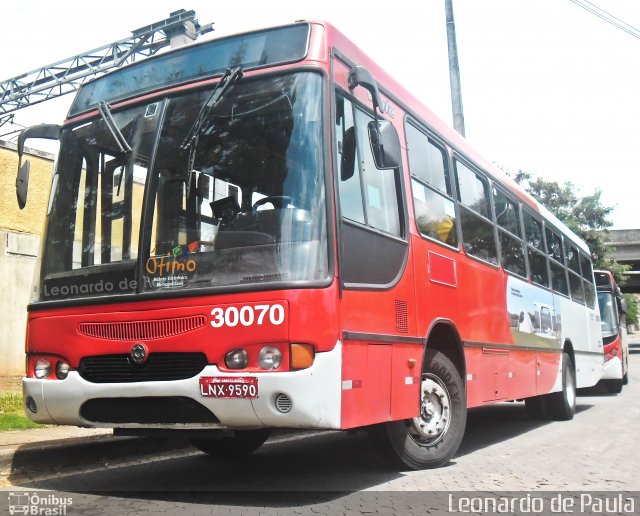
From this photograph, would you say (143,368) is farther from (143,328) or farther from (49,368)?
(49,368)

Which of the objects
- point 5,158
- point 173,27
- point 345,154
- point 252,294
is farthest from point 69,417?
point 173,27

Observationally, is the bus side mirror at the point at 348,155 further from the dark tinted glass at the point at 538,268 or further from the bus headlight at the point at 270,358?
the dark tinted glass at the point at 538,268

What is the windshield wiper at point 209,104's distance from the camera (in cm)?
507

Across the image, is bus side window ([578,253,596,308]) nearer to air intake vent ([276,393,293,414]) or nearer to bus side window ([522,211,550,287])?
bus side window ([522,211,550,287])

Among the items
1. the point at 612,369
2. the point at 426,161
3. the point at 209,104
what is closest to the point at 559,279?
the point at 426,161

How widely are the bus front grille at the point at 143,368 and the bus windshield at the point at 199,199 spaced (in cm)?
47

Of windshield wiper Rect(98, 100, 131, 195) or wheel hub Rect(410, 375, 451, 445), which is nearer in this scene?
windshield wiper Rect(98, 100, 131, 195)

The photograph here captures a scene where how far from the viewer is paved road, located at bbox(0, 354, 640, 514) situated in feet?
15.8

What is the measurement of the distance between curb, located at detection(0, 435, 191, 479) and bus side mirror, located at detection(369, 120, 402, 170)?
366 cm

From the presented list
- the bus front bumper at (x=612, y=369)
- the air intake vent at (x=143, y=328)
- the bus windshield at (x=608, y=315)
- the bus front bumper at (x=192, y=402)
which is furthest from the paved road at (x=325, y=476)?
the bus windshield at (x=608, y=315)

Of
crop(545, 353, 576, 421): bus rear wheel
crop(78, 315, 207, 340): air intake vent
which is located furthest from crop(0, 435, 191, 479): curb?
crop(545, 353, 576, 421): bus rear wheel

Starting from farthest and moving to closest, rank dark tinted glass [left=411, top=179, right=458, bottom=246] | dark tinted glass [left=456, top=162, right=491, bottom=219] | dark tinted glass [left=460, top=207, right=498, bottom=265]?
dark tinted glass [left=456, top=162, right=491, bottom=219] → dark tinted glass [left=460, top=207, right=498, bottom=265] → dark tinted glass [left=411, top=179, right=458, bottom=246]

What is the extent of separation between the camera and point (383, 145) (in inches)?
199

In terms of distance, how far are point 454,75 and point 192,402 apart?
12.8 m
